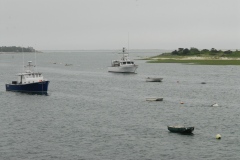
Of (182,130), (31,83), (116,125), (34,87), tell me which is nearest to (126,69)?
(34,87)

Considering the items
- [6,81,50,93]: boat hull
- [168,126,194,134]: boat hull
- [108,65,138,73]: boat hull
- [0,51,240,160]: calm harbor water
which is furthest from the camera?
[108,65,138,73]: boat hull

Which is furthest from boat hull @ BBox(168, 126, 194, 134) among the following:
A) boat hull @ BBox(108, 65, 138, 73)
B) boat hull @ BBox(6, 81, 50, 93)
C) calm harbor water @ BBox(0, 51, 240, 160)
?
boat hull @ BBox(108, 65, 138, 73)

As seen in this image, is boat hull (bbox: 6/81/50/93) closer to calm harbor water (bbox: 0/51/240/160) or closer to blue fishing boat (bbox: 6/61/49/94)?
blue fishing boat (bbox: 6/61/49/94)

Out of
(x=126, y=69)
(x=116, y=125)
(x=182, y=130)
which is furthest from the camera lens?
(x=126, y=69)

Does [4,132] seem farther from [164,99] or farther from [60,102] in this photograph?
[164,99]

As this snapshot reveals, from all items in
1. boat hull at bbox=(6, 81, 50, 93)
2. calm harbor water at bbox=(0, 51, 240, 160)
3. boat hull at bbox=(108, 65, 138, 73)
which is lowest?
calm harbor water at bbox=(0, 51, 240, 160)

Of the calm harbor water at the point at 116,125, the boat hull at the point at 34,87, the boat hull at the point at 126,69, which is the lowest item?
the calm harbor water at the point at 116,125

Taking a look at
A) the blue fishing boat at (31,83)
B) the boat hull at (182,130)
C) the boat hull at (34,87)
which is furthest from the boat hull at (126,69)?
the boat hull at (182,130)

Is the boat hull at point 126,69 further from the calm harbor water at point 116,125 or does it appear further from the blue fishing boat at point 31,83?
the blue fishing boat at point 31,83

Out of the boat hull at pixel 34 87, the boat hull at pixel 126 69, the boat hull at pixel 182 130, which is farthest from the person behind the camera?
the boat hull at pixel 126 69

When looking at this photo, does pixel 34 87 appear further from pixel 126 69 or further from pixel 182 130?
pixel 126 69

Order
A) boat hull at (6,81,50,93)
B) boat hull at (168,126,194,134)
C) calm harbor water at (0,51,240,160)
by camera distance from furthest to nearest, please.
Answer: boat hull at (6,81,50,93) → boat hull at (168,126,194,134) → calm harbor water at (0,51,240,160)

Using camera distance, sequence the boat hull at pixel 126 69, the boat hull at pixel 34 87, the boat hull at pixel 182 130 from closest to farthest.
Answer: the boat hull at pixel 182 130, the boat hull at pixel 34 87, the boat hull at pixel 126 69

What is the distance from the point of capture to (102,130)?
6022 cm
